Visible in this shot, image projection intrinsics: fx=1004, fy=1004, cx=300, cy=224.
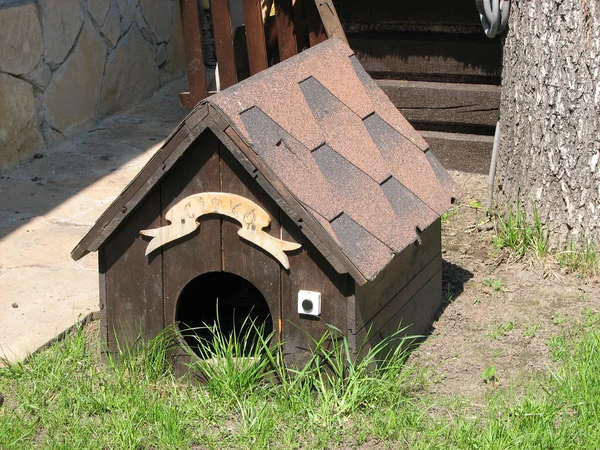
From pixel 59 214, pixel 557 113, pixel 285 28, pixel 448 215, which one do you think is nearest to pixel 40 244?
pixel 59 214

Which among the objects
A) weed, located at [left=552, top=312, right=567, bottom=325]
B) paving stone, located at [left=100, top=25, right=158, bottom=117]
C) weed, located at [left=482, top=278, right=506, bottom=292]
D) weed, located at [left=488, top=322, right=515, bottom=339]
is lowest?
weed, located at [left=488, top=322, right=515, bottom=339]

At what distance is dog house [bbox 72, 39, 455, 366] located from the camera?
355cm

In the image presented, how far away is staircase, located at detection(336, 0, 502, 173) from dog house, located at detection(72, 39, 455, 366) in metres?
2.23

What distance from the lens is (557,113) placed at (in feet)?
16.6

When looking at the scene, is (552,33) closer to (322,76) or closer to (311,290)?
(322,76)

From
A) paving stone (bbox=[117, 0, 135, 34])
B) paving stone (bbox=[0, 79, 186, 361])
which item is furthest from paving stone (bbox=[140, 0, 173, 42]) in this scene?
paving stone (bbox=[0, 79, 186, 361])

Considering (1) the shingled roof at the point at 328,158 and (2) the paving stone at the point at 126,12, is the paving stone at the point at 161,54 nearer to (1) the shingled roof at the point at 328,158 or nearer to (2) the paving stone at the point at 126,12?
(2) the paving stone at the point at 126,12

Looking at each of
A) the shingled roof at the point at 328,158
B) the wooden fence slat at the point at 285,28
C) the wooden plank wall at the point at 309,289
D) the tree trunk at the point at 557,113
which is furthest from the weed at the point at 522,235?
the wooden fence slat at the point at 285,28

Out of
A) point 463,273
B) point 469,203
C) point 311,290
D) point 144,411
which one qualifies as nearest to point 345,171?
point 311,290

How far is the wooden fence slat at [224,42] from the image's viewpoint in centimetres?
686

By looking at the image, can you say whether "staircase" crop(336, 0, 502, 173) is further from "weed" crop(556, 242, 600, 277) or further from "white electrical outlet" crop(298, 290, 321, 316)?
"white electrical outlet" crop(298, 290, 321, 316)

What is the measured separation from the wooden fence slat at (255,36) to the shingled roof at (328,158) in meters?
2.38

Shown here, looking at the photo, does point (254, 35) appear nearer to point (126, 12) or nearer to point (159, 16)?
point (126, 12)

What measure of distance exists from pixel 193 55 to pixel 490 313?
331cm
